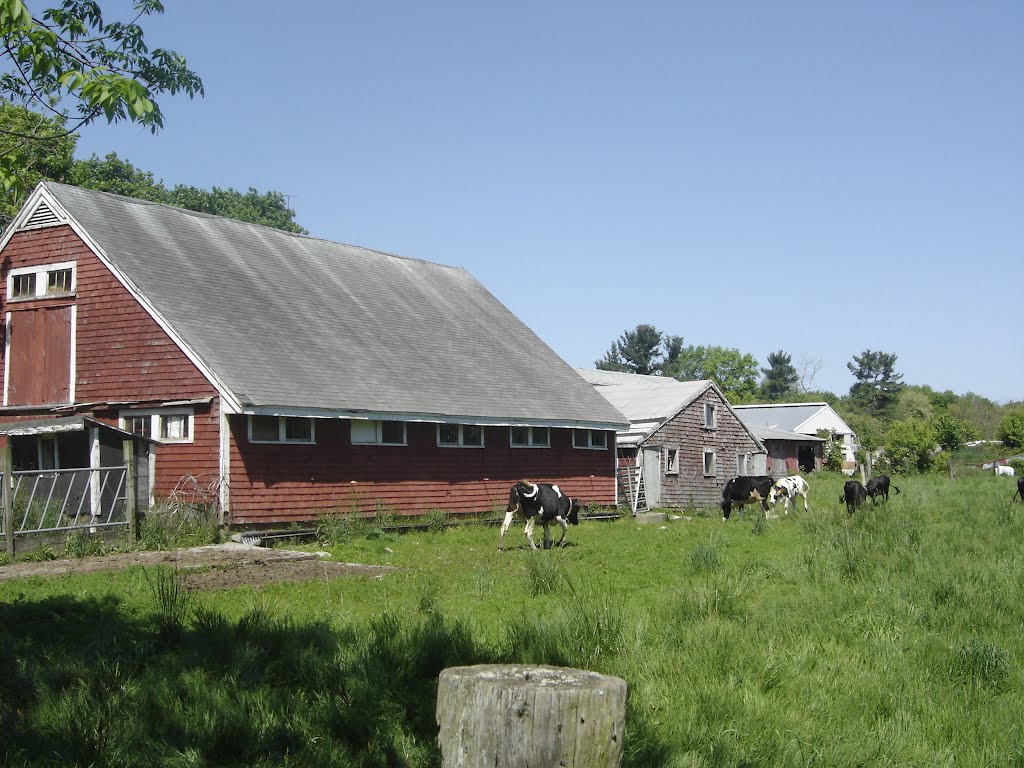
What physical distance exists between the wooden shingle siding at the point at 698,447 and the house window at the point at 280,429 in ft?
54.5

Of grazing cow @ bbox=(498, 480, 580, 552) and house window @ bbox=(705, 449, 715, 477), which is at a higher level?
house window @ bbox=(705, 449, 715, 477)

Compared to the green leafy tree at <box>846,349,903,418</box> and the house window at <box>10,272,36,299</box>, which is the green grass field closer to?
the house window at <box>10,272,36,299</box>

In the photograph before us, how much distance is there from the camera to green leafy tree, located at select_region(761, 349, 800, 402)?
13162 centimetres

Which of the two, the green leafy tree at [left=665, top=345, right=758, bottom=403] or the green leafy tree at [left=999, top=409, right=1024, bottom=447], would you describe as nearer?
the green leafy tree at [left=999, top=409, right=1024, bottom=447]

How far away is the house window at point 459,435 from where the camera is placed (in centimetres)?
2877

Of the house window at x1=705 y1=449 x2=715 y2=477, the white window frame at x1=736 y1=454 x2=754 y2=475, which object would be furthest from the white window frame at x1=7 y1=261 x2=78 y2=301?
the white window frame at x1=736 y1=454 x2=754 y2=475

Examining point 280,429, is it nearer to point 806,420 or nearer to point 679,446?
point 679,446

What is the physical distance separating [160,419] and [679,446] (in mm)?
22048

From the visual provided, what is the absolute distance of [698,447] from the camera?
41.8 m

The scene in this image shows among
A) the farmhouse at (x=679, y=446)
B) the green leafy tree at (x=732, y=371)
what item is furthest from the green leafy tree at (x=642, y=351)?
the farmhouse at (x=679, y=446)

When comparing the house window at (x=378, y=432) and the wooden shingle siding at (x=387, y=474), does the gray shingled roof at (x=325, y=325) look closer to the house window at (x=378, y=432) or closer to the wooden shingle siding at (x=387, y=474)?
the house window at (x=378, y=432)

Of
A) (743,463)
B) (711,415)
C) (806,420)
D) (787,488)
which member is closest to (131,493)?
(787,488)

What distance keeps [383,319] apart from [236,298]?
5.62m

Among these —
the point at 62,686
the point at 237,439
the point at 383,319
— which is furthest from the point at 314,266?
the point at 62,686
